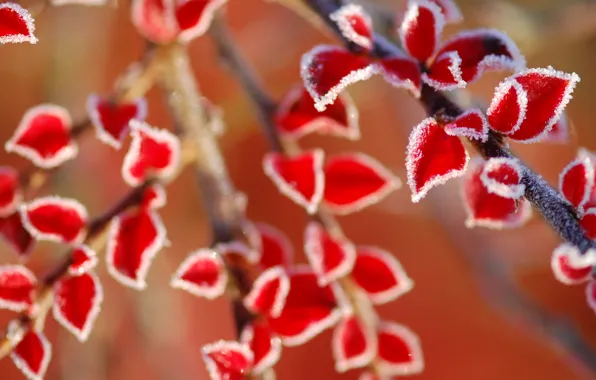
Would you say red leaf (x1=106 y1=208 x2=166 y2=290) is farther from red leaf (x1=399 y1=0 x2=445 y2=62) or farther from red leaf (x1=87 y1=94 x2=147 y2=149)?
red leaf (x1=399 y1=0 x2=445 y2=62)

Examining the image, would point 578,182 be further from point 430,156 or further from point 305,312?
point 305,312

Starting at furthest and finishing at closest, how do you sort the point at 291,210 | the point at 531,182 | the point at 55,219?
the point at 291,210 → the point at 55,219 → the point at 531,182

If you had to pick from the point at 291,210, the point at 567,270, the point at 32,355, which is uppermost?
the point at 291,210

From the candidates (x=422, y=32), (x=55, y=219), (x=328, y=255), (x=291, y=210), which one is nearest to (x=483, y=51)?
(x=422, y=32)

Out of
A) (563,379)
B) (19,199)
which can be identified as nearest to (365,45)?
(19,199)

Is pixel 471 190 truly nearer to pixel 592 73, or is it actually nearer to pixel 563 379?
pixel 563 379

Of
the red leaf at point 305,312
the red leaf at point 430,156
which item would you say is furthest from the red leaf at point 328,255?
the red leaf at point 430,156
